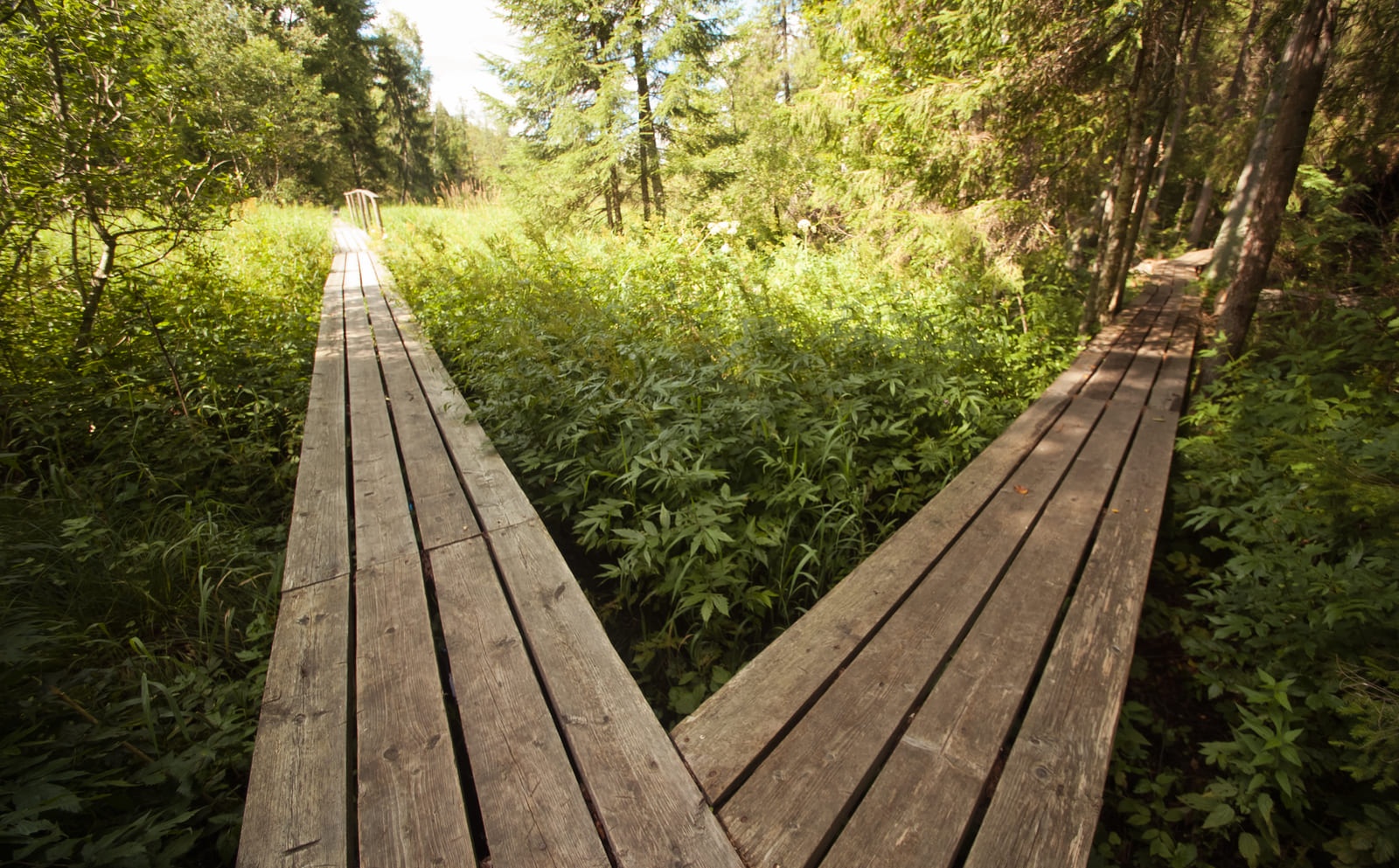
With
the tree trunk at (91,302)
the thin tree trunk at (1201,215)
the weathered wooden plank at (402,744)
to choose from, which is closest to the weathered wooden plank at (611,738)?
the weathered wooden plank at (402,744)

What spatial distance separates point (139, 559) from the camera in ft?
8.90

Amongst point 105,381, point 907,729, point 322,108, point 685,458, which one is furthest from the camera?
point 322,108

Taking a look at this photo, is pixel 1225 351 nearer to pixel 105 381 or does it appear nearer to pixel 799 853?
pixel 799 853

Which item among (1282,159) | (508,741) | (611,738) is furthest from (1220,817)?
(1282,159)

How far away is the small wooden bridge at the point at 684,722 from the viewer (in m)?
1.28

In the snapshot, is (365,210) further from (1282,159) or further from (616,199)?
(1282,159)

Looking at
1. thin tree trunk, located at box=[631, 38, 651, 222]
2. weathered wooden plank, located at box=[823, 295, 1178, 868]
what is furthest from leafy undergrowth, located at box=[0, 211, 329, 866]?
thin tree trunk, located at box=[631, 38, 651, 222]

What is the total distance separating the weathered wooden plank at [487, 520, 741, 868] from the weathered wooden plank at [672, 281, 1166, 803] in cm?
8

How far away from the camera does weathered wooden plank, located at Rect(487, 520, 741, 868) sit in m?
1.25

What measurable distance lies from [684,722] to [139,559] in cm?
297

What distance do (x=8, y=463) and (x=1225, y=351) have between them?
8.47m

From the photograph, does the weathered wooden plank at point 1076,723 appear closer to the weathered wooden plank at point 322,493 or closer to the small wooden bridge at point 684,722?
the small wooden bridge at point 684,722

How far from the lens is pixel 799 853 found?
4.05 ft

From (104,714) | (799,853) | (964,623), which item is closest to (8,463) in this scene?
(104,714)
